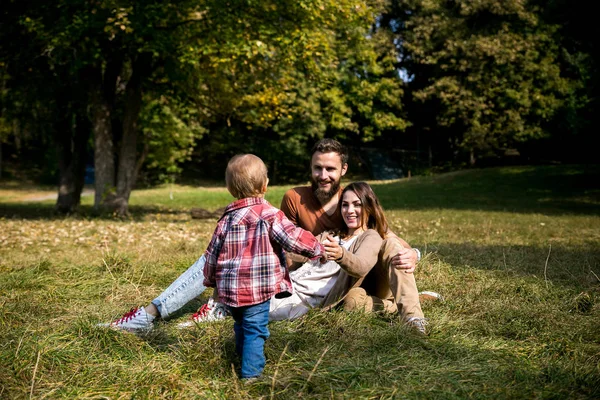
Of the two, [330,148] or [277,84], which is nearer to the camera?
[330,148]

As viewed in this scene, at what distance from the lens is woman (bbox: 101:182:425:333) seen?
4000 mm

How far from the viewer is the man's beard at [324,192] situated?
4492 millimetres

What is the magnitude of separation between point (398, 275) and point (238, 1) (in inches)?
348

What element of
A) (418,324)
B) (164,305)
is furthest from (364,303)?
(164,305)

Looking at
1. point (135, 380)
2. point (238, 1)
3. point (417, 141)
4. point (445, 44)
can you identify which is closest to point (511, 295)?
point (135, 380)

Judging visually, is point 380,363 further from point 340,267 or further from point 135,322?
point 135,322

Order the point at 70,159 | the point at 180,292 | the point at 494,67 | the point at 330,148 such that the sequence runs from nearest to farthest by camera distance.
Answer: the point at 180,292, the point at 330,148, the point at 70,159, the point at 494,67

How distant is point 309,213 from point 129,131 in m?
10.3

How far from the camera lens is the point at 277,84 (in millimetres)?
13742

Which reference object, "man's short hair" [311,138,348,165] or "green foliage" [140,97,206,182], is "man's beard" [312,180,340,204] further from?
"green foliage" [140,97,206,182]

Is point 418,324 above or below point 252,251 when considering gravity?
below

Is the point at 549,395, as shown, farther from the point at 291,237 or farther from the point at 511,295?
the point at 511,295

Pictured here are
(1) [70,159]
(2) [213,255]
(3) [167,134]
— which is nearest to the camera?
(2) [213,255]

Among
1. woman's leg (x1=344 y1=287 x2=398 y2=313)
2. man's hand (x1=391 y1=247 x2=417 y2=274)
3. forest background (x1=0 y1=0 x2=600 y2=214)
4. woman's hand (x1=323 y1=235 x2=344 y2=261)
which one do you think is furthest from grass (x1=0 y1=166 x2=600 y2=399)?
forest background (x1=0 y1=0 x2=600 y2=214)
